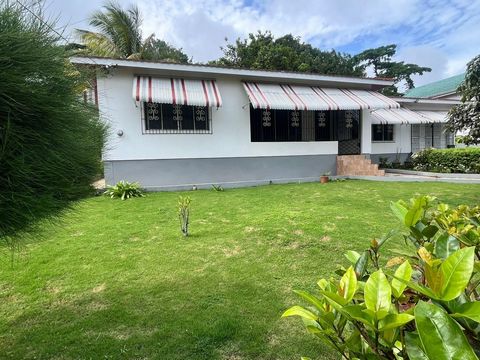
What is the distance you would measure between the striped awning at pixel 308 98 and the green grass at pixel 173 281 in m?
5.70

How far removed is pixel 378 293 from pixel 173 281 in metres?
3.90

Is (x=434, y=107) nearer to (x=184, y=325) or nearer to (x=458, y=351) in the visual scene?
(x=184, y=325)

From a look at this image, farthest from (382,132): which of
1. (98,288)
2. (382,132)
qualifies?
(98,288)

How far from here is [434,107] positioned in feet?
68.6

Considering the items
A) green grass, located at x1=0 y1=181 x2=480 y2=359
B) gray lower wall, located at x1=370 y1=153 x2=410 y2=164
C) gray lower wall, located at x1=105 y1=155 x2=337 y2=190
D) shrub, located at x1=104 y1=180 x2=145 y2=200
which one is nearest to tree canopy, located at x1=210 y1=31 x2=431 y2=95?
gray lower wall, located at x1=370 y1=153 x2=410 y2=164

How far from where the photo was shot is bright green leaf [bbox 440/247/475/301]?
895 millimetres

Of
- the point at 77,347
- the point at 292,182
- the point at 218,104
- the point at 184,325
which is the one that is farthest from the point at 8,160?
the point at 292,182

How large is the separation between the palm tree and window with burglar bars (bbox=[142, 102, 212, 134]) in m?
11.0

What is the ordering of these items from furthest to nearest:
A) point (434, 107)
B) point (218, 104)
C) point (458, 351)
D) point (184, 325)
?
point (434, 107)
point (218, 104)
point (184, 325)
point (458, 351)

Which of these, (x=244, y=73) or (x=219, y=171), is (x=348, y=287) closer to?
(x=219, y=171)

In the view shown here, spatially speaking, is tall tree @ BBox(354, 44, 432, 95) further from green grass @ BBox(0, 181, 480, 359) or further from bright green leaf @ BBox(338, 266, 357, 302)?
bright green leaf @ BBox(338, 266, 357, 302)

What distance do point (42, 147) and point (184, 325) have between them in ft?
7.47

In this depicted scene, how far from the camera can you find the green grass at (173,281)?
314 centimetres

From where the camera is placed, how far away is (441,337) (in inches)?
31.6
